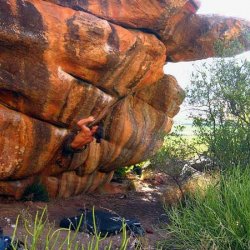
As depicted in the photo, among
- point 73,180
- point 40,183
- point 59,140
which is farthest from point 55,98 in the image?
point 73,180

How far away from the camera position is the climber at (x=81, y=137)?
9703 mm

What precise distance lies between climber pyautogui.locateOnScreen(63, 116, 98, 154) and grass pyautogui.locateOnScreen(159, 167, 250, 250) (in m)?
3.53

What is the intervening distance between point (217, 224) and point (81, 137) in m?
4.87

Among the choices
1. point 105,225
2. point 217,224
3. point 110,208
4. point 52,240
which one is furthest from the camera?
point 110,208

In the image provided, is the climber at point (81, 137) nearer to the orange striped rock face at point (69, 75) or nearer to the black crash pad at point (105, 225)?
the orange striped rock face at point (69, 75)

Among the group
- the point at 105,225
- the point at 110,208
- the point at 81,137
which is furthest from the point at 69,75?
→ the point at 110,208

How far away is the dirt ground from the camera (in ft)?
26.5

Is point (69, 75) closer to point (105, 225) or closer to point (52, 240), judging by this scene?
point (105, 225)

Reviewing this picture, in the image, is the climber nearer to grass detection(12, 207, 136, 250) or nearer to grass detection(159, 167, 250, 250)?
grass detection(12, 207, 136, 250)

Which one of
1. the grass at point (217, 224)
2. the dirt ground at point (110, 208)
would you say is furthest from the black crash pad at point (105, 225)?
the grass at point (217, 224)

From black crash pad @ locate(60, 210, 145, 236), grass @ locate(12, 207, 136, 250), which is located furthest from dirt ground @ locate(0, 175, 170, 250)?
grass @ locate(12, 207, 136, 250)

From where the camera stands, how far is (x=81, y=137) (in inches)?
395

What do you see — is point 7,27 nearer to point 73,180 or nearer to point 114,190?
point 73,180

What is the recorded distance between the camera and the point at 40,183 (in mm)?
10484
